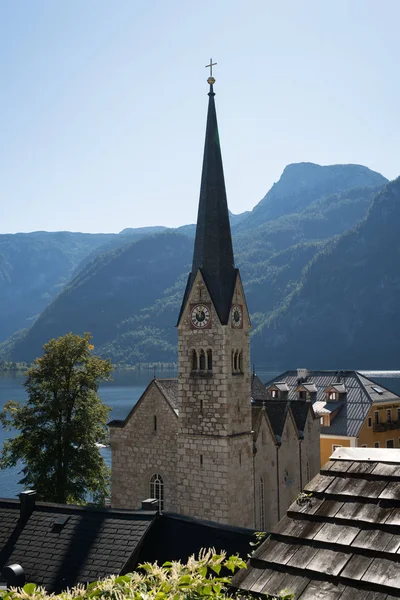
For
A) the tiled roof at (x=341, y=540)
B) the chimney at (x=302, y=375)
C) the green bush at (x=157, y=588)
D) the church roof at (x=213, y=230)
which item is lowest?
the chimney at (x=302, y=375)

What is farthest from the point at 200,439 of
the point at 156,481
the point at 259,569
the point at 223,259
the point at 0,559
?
the point at 259,569

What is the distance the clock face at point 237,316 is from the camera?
30.4 m

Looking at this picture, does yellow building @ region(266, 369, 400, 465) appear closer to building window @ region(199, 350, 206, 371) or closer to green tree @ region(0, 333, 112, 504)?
green tree @ region(0, 333, 112, 504)

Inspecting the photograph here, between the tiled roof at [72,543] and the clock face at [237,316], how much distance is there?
443 inches

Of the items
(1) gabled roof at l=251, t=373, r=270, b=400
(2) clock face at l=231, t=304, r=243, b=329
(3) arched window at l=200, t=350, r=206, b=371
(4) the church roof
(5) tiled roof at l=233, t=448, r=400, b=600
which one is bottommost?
(1) gabled roof at l=251, t=373, r=270, b=400

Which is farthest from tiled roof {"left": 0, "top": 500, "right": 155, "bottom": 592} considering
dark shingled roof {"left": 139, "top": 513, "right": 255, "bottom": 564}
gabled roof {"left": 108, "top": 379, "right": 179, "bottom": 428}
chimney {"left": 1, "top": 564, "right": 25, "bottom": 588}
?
gabled roof {"left": 108, "top": 379, "right": 179, "bottom": 428}

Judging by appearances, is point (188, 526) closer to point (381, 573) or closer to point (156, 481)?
point (156, 481)

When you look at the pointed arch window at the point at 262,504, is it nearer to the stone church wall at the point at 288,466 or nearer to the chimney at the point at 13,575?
the stone church wall at the point at 288,466

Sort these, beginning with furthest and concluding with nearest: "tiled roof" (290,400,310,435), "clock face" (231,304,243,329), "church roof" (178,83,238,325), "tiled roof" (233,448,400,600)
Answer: "tiled roof" (290,400,310,435) < "church roof" (178,83,238,325) < "clock face" (231,304,243,329) < "tiled roof" (233,448,400,600)

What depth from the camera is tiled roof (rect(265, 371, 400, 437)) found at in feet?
177

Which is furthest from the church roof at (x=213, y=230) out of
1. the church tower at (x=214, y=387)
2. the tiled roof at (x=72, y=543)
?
the tiled roof at (x=72, y=543)

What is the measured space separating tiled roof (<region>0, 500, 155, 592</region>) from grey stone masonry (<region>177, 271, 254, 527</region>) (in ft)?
26.3

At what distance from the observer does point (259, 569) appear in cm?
550

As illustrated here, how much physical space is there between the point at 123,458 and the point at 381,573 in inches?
1181
